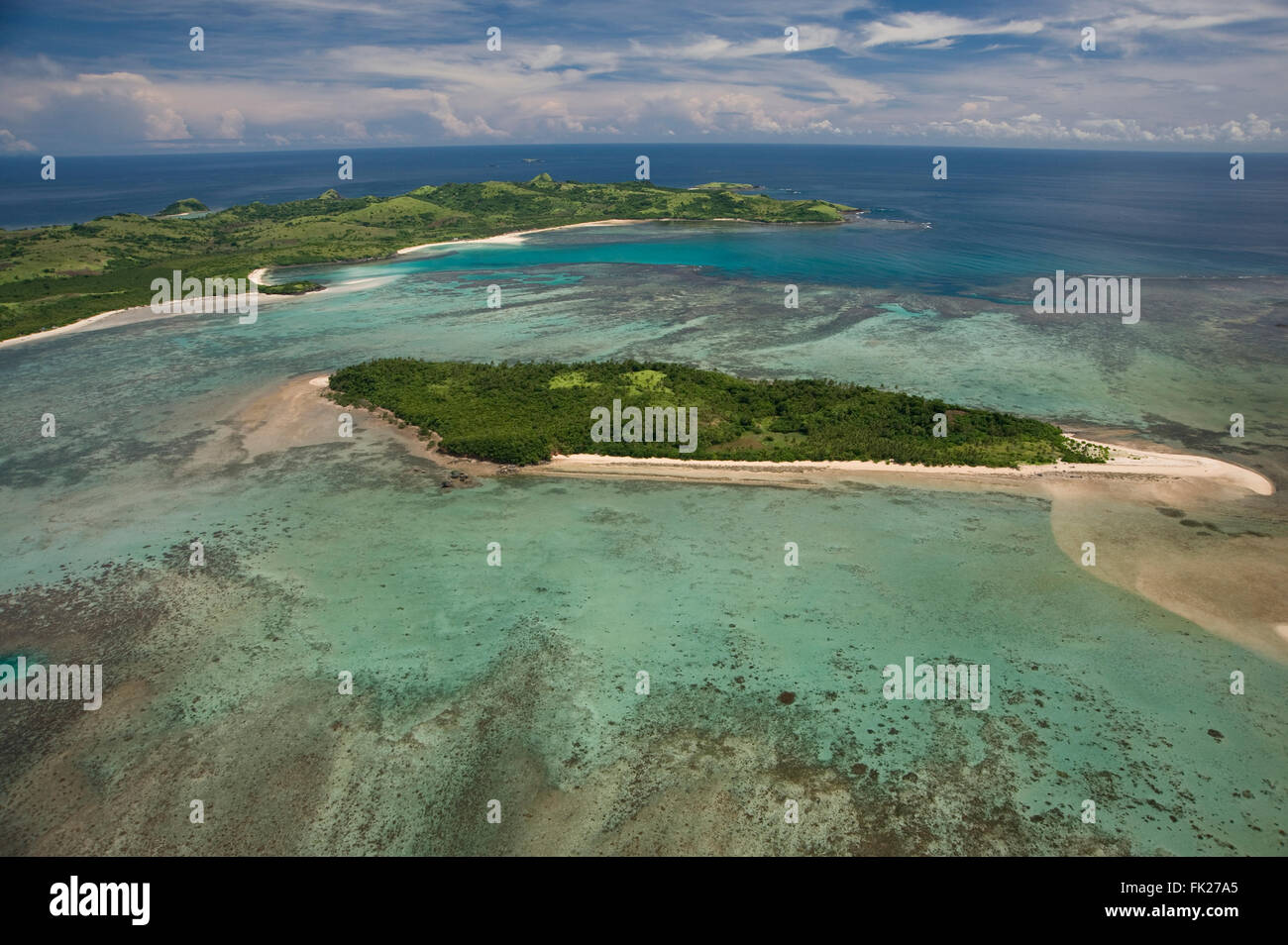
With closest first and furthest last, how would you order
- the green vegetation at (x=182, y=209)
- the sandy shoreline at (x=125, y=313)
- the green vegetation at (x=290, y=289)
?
the sandy shoreline at (x=125, y=313), the green vegetation at (x=290, y=289), the green vegetation at (x=182, y=209)

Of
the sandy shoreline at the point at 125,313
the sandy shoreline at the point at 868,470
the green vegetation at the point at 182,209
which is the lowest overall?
the sandy shoreline at the point at 868,470

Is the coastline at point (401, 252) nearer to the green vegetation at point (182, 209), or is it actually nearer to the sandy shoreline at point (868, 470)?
the sandy shoreline at point (868, 470)

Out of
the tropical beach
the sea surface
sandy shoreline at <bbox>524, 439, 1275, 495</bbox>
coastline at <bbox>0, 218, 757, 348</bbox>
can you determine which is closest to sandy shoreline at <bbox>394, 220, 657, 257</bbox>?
coastline at <bbox>0, 218, 757, 348</bbox>

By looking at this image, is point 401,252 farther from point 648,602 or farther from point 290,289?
point 648,602

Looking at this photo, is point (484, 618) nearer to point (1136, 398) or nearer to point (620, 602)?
point (620, 602)

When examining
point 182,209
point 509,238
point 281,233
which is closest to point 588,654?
point 509,238

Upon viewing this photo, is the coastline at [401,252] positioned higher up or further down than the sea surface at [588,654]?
higher up

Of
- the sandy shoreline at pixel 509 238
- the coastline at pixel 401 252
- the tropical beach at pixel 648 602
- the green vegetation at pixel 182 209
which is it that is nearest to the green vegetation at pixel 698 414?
the tropical beach at pixel 648 602
